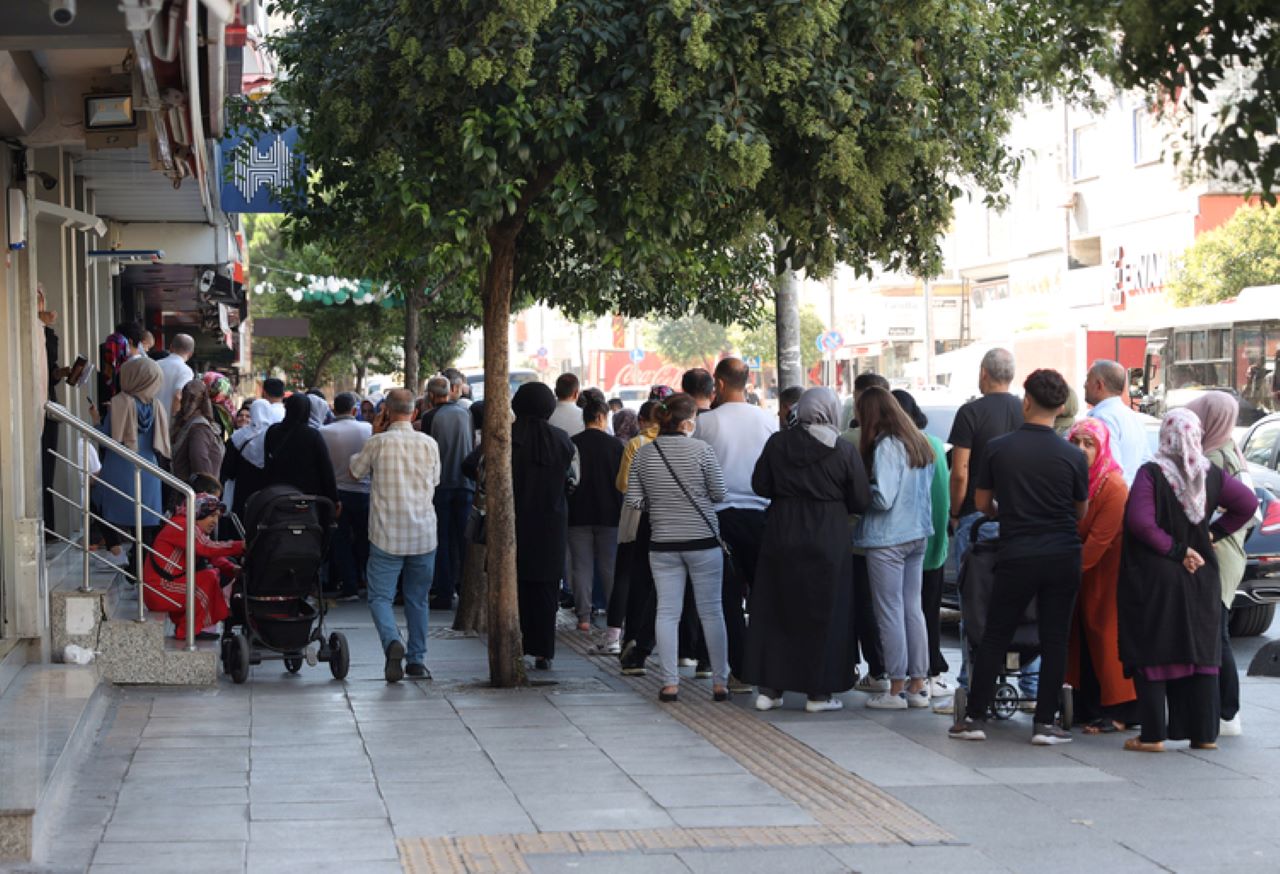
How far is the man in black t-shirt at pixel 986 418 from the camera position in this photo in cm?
1066

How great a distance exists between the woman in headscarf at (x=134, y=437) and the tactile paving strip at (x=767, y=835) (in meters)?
5.29

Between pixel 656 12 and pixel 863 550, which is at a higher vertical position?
pixel 656 12

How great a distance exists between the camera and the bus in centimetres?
2790

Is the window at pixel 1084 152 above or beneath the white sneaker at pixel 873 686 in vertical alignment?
above

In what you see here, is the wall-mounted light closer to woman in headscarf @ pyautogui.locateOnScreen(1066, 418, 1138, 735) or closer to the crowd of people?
the crowd of people

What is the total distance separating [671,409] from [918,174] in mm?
2495

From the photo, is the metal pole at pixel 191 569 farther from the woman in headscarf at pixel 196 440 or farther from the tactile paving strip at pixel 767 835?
the tactile paving strip at pixel 767 835

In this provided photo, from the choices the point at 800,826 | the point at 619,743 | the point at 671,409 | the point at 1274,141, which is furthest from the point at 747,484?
the point at 1274,141

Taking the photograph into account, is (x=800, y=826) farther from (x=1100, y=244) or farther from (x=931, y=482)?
(x=1100, y=244)

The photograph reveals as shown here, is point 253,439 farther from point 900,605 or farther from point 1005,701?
point 1005,701

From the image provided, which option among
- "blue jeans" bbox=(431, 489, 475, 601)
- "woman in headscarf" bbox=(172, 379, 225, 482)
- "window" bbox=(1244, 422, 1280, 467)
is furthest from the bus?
"woman in headscarf" bbox=(172, 379, 225, 482)

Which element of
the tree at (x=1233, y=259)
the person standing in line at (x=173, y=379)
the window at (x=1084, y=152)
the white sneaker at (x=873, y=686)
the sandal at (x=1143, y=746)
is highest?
the window at (x=1084, y=152)

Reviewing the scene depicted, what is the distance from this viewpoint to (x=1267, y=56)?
5.25 m

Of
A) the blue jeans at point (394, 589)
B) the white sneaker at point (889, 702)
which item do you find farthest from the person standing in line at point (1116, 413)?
the blue jeans at point (394, 589)
